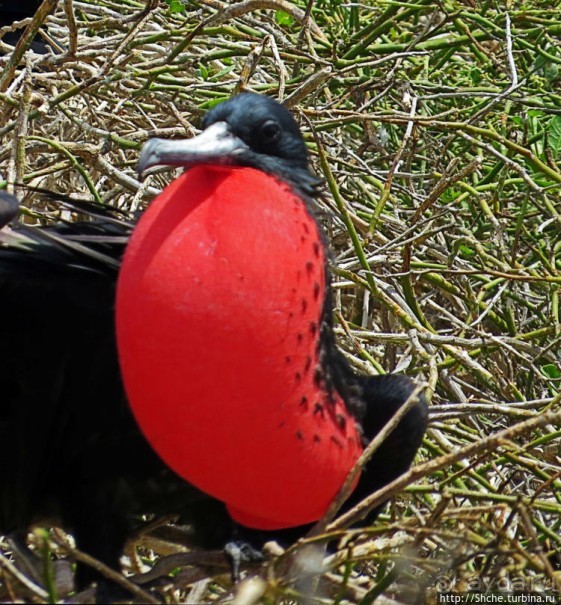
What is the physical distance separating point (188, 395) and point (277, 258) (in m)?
0.18

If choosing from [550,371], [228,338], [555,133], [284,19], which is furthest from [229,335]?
[284,19]

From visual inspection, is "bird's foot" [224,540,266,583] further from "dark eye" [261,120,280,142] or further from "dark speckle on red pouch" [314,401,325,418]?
"dark eye" [261,120,280,142]

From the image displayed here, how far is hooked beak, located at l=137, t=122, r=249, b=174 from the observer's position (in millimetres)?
1277

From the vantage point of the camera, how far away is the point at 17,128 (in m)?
1.87

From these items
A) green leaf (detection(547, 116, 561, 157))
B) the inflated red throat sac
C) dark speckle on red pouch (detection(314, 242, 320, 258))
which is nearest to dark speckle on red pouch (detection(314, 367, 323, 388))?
the inflated red throat sac

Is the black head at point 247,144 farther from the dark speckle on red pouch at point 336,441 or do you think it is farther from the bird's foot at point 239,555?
the bird's foot at point 239,555

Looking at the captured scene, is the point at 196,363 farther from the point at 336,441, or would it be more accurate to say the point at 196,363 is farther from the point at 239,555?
the point at 239,555

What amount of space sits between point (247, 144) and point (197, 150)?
0.46ft

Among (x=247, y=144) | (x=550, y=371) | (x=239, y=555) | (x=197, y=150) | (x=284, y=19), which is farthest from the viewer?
(x=284, y=19)

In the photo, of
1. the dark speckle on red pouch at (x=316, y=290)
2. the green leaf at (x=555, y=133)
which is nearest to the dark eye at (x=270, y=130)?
the dark speckle on red pouch at (x=316, y=290)

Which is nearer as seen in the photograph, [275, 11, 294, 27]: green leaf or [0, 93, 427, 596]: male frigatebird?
[0, 93, 427, 596]: male frigatebird

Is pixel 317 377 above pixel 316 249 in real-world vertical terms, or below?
below

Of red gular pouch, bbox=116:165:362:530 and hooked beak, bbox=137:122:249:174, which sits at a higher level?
hooked beak, bbox=137:122:249:174

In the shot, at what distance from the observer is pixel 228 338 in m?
1.23
